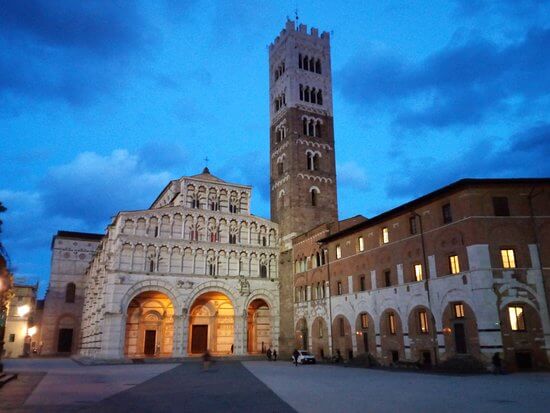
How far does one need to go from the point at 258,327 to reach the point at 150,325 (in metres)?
12.4

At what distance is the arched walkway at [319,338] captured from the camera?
139 feet

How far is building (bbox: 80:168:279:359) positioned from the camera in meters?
44.6

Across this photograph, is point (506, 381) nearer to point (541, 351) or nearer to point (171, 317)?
point (541, 351)

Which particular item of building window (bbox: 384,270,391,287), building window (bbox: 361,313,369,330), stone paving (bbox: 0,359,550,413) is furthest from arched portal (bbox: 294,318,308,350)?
stone paving (bbox: 0,359,550,413)

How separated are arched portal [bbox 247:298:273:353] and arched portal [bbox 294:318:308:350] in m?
5.41

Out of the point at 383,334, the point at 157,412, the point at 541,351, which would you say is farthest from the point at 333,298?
the point at 157,412

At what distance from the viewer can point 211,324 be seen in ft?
169

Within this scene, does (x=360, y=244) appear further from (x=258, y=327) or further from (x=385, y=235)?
(x=258, y=327)

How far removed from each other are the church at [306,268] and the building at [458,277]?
86 mm

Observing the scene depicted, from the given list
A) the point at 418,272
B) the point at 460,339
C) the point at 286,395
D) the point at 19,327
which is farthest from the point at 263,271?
the point at 19,327

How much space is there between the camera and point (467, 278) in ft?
88.5

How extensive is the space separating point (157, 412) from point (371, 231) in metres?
26.1

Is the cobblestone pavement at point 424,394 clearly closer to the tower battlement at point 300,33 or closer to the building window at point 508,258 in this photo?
the building window at point 508,258

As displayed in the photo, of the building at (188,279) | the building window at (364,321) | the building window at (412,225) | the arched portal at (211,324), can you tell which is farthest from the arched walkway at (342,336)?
the arched portal at (211,324)
